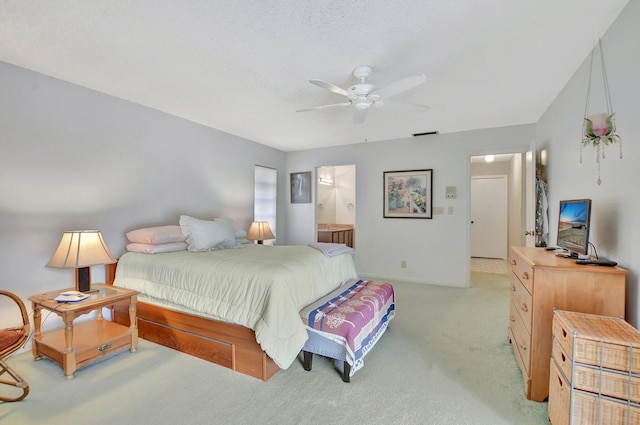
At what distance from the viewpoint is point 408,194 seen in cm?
486

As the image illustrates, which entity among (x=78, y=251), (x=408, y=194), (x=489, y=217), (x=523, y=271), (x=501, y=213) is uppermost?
(x=408, y=194)

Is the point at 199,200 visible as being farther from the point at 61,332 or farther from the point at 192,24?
the point at 192,24

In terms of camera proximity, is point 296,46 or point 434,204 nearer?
point 296,46

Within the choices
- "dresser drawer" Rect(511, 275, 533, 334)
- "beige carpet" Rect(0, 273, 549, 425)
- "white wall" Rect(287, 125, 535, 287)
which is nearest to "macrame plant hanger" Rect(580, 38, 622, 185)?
"dresser drawer" Rect(511, 275, 533, 334)

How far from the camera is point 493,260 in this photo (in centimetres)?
689

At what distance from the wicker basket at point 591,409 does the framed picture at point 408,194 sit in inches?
134

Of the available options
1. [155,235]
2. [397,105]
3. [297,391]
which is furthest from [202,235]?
[397,105]

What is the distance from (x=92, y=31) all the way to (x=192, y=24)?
2.37 feet

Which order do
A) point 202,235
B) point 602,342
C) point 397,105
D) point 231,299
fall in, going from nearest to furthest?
point 602,342
point 231,299
point 397,105
point 202,235

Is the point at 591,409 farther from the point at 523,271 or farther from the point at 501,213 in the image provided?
the point at 501,213

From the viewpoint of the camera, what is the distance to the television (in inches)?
73.9

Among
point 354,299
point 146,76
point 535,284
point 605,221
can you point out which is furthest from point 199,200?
point 605,221

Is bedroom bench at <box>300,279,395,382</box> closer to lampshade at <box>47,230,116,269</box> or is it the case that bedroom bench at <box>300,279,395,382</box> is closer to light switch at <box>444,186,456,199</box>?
lampshade at <box>47,230,116,269</box>

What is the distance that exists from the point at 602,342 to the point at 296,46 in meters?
2.47
